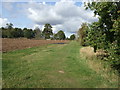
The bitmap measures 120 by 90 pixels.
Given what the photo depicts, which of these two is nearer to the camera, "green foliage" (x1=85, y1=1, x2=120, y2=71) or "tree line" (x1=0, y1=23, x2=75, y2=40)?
"green foliage" (x1=85, y1=1, x2=120, y2=71)

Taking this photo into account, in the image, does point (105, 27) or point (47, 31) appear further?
point (47, 31)

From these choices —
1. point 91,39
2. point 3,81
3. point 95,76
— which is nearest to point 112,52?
point 95,76

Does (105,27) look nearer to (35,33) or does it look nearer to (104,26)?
(104,26)

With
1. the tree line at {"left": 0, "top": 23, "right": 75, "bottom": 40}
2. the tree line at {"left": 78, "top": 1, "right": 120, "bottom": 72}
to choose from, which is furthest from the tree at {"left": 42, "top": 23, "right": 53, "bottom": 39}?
the tree line at {"left": 78, "top": 1, "right": 120, "bottom": 72}

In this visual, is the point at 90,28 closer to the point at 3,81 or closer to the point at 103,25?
the point at 103,25

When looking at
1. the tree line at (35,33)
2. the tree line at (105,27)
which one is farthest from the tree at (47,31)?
the tree line at (105,27)

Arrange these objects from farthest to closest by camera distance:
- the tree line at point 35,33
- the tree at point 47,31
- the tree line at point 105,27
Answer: the tree at point 47,31 < the tree line at point 35,33 < the tree line at point 105,27

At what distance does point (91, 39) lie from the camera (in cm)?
854

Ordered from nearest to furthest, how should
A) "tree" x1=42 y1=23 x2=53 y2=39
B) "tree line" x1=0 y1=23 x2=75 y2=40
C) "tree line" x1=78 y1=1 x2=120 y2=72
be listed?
"tree line" x1=78 y1=1 x2=120 y2=72 < "tree line" x1=0 y1=23 x2=75 y2=40 < "tree" x1=42 y1=23 x2=53 y2=39

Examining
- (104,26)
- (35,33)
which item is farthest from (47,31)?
(104,26)

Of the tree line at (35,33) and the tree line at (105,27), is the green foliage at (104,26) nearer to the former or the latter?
the tree line at (105,27)

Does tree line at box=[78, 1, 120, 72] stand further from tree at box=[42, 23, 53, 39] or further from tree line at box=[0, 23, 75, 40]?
tree at box=[42, 23, 53, 39]

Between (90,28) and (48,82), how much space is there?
17.5 feet

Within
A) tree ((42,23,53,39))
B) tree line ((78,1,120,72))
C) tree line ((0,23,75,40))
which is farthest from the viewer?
tree ((42,23,53,39))
